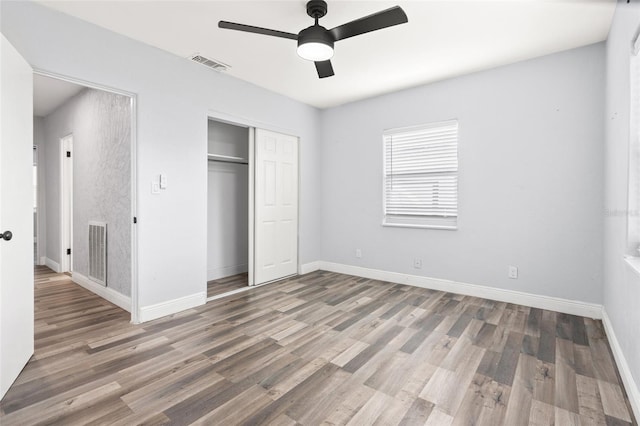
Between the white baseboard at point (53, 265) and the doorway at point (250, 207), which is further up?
the doorway at point (250, 207)

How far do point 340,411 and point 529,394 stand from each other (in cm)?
119

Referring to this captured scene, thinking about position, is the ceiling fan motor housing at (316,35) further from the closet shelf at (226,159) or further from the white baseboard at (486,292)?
the white baseboard at (486,292)

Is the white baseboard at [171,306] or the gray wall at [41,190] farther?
the gray wall at [41,190]

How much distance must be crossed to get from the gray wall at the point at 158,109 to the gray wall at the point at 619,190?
3632 millimetres

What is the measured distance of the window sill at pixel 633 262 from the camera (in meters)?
1.80

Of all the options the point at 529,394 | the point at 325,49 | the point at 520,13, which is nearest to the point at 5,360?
the point at 325,49

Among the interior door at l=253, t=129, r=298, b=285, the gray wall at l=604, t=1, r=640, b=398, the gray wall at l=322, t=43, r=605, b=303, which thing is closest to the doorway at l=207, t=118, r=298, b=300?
the interior door at l=253, t=129, r=298, b=285

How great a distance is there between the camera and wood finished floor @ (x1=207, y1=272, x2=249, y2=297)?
13.3ft

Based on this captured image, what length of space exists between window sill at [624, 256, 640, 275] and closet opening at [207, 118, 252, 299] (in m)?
3.92

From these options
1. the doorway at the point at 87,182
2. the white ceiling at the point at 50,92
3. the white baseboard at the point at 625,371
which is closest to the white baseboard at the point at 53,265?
the doorway at the point at 87,182

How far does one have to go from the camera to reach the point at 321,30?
7.52 ft

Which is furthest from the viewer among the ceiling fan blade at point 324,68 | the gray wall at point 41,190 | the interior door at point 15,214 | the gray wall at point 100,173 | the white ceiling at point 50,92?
the gray wall at point 41,190

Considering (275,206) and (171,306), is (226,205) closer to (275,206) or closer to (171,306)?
(275,206)

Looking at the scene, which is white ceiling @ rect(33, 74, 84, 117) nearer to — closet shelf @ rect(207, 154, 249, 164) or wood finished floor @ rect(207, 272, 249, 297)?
closet shelf @ rect(207, 154, 249, 164)
